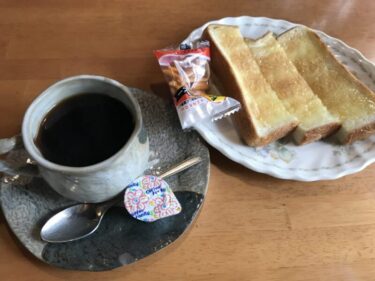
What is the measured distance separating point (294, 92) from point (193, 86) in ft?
0.79

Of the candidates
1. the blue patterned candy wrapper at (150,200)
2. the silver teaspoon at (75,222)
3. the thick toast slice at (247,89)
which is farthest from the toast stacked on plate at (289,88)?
the silver teaspoon at (75,222)

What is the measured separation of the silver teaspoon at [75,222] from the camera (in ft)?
2.00

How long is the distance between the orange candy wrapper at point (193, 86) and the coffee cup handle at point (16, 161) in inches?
11.5

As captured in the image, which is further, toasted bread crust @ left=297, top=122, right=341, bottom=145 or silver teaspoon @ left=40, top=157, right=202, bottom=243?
toasted bread crust @ left=297, top=122, right=341, bottom=145

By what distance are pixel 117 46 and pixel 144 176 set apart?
45cm

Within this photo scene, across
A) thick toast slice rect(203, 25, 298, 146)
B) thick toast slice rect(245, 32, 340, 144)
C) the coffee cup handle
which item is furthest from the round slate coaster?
thick toast slice rect(245, 32, 340, 144)

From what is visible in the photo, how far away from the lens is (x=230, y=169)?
77 cm

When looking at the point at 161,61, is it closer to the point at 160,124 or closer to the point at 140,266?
the point at 160,124

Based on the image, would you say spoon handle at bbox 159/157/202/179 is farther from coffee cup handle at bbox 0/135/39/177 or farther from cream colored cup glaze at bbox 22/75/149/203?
coffee cup handle at bbox 0/135/39/177

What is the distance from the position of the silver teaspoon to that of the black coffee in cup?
0.10m

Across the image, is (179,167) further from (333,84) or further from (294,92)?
(333,84)

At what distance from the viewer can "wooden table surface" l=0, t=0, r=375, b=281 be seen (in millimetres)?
648

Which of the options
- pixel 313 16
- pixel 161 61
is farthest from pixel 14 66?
pixel 313 16

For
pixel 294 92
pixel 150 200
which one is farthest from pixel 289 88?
pixel 150 200
